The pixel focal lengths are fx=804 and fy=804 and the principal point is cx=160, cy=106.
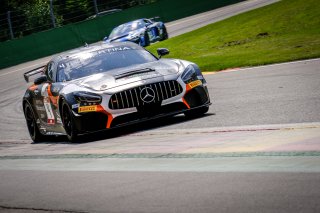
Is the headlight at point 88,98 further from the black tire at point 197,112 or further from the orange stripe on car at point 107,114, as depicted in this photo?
the black tire at point 197,112

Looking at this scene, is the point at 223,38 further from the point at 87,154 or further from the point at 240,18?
the point at 87,154

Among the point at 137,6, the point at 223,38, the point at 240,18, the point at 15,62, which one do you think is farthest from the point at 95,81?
the point at 137,6

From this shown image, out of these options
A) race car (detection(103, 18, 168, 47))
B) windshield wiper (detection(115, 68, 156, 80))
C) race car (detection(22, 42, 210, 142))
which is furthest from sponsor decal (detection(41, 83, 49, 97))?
race car (detection(103, 18, 168, 47))

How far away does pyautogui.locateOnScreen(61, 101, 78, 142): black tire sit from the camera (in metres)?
10.9

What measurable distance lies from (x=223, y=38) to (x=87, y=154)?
19464 mm

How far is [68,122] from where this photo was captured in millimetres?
11148

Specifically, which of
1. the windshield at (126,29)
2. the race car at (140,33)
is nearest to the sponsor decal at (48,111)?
the race car at (140,33)

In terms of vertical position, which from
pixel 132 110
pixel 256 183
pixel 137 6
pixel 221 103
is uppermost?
pixel 256 183

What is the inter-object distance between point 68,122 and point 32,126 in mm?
2009

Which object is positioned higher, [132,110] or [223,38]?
[132,110]

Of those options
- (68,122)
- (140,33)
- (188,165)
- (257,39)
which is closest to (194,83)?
(68,122)

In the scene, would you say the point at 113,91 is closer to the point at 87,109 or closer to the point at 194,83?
the point at 87,109

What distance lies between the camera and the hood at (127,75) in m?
10.8

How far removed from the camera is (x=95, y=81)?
10977 millimetres
